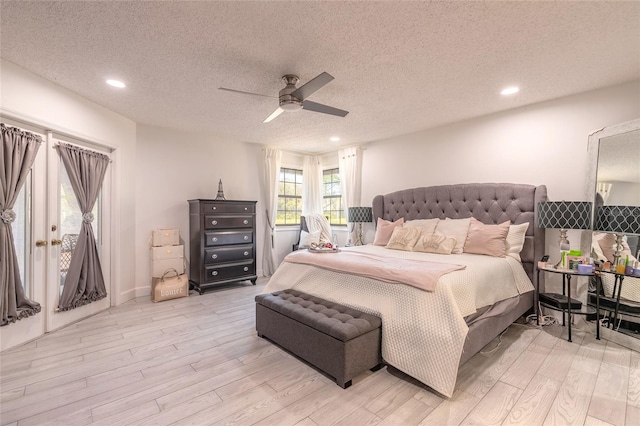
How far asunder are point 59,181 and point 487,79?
15.1 feet

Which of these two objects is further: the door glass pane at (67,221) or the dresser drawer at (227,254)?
the dresser drawer at (227,254)

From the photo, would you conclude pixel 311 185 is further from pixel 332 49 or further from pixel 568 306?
pixel 568 306

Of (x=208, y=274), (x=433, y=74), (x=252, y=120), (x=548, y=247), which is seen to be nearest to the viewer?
(x=433, y=74)

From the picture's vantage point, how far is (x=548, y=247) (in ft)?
11.2

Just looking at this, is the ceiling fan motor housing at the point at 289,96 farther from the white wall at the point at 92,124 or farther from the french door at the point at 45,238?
the french door at the point at 45,238

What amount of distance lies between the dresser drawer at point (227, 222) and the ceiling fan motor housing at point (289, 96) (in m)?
2.43

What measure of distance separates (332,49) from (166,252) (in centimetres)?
366

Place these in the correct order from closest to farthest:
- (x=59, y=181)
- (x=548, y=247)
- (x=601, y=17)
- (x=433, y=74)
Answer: (x=601, y=17) < (x=433, y=74) < (x=59, y=181) < (x=548, y=247)

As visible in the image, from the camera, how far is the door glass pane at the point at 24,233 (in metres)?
2.74

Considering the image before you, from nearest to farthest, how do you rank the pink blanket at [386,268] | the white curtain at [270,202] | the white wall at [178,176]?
the pink blanket at [386,268]
the white wall at [178,176]
the white curtain at [270,202]

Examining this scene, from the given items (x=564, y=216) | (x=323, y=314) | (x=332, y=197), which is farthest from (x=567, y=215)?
(x=332, y=197)

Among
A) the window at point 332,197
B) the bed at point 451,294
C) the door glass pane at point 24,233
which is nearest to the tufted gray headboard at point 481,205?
the bed at point 451,294

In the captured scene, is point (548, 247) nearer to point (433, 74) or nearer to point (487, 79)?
point (487, 79)

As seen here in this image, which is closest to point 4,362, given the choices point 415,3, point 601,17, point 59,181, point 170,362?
point 170,362
